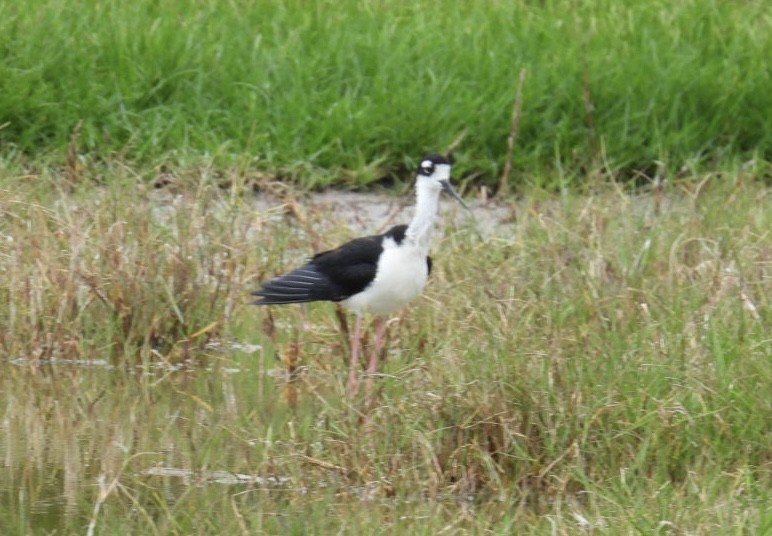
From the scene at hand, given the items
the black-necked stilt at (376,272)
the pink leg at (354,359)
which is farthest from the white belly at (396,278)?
the pink leg at (354,359)

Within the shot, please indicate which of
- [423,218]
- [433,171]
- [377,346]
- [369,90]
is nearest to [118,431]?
[377,346]

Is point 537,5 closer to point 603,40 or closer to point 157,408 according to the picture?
point 603,40

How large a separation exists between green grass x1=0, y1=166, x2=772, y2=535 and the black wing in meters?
0.29

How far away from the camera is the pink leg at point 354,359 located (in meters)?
5.43

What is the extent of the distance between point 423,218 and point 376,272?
219 mm

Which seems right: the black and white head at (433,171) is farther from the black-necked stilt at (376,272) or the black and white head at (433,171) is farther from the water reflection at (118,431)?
the water reflection at (118,431)

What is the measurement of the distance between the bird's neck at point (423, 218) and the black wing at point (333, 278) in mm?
132

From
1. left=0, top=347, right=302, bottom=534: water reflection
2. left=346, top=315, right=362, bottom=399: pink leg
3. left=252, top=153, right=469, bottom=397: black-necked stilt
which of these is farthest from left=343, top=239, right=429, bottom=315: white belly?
left=0, top=347, right=302, bottom=534: water reflection

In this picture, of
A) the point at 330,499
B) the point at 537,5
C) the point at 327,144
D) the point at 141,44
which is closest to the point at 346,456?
the point at 330,499

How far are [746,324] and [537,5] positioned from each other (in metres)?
3.92

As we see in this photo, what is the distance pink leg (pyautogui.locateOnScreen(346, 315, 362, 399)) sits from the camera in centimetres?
543

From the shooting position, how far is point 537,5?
9117mm

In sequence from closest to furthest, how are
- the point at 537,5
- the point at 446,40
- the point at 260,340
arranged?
1. the point at 260,340
2. the point at 446,40
3. the point at 537,5

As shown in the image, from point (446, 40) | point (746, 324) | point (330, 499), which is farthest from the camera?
point (446, 40)
